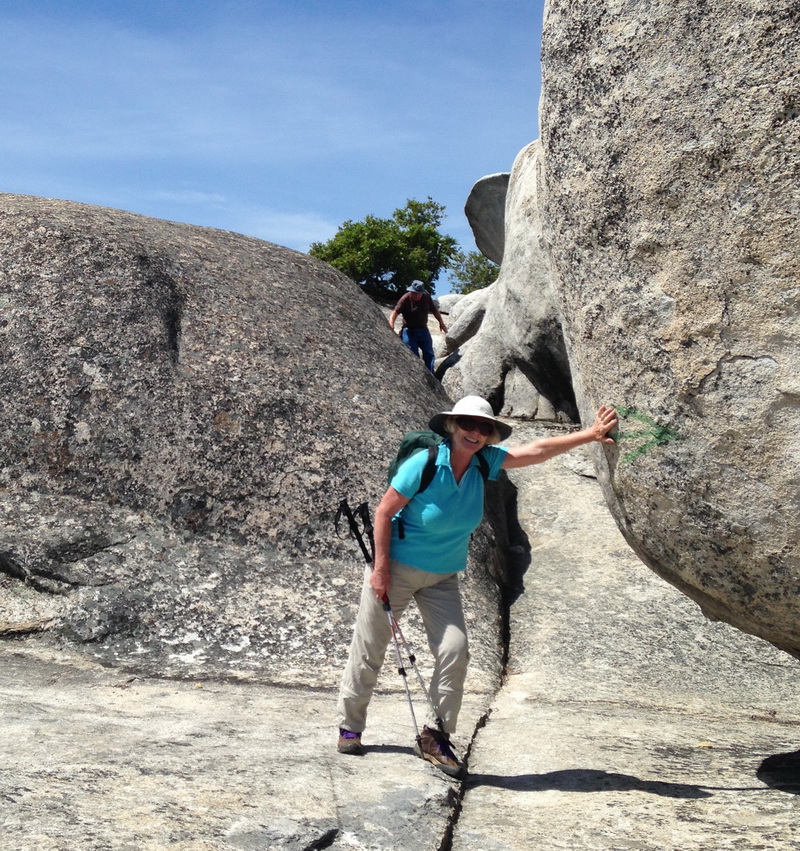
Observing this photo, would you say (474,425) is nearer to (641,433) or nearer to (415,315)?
(641,433)

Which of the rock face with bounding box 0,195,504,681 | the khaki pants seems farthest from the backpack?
the rock face with bounding box 0,195,504,681

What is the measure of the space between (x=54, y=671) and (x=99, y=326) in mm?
2770

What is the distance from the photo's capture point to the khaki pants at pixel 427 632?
4.68 meters

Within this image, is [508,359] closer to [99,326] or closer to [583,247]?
[99,326]

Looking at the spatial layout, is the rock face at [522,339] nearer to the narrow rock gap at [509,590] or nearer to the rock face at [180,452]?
the narrow rock gap at [509,590]

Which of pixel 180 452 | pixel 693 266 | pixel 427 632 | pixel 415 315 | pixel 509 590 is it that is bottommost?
pixel 509 590

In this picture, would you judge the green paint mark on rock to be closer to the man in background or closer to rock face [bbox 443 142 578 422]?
rock face [bbox 443 142 578 422]

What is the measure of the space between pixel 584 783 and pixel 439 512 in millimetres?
1319

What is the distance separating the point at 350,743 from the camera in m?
4.72

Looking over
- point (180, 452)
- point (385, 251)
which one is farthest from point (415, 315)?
point (385, 251)

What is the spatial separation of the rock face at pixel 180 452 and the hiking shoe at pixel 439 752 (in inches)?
65.0

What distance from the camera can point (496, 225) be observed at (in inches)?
632

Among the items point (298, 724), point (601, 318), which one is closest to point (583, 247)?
point (601, 318)

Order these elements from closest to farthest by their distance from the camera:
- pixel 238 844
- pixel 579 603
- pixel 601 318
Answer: pixel 238 844 < pixel 601 318 < pixel 579 603
